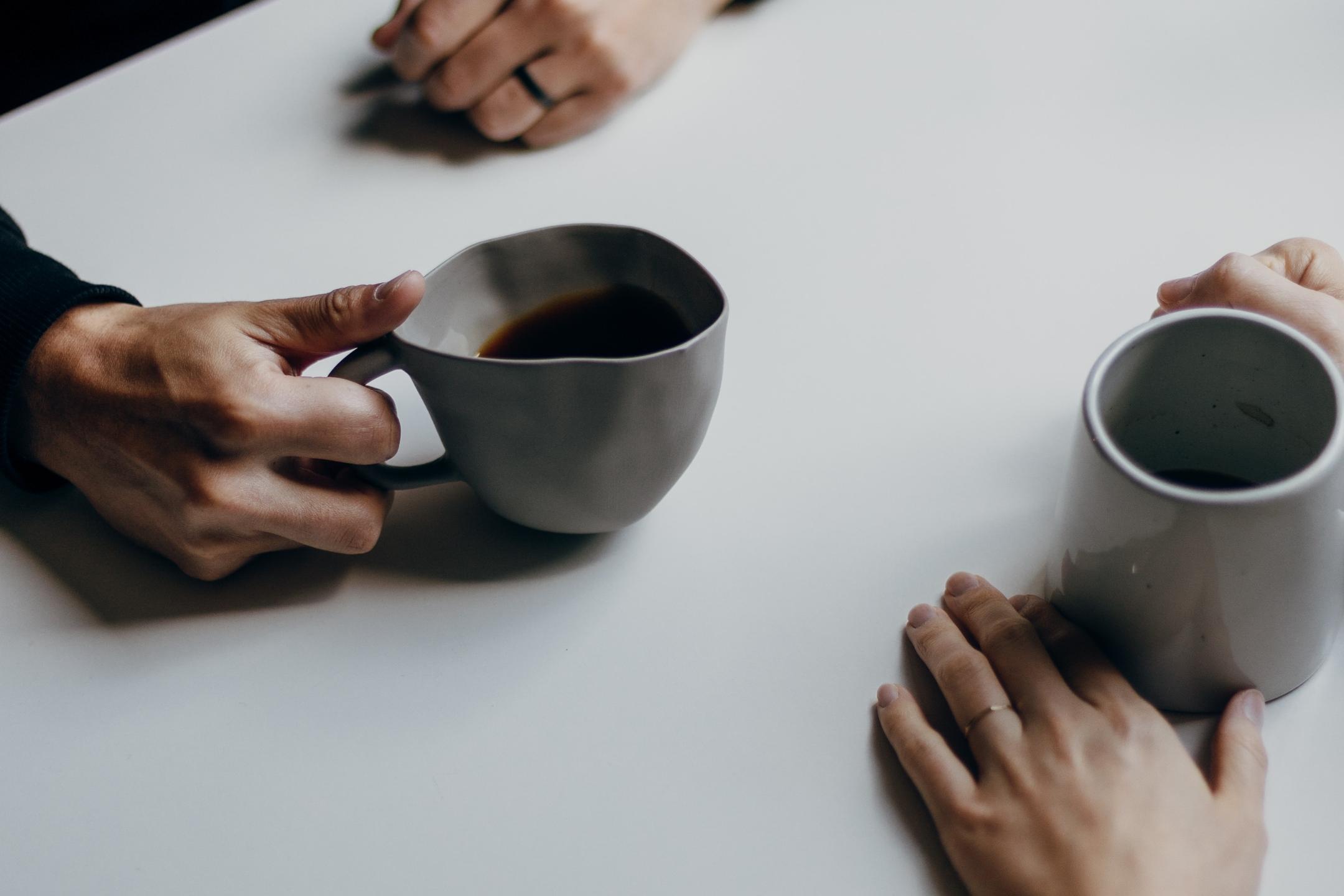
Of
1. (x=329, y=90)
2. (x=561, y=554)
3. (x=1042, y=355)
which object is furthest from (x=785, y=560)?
(x=329, y=90)

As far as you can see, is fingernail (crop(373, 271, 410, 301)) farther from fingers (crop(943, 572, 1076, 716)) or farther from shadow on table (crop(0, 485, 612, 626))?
fingers (crop(943, 572, 1076, 716))

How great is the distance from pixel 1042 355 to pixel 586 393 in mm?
360

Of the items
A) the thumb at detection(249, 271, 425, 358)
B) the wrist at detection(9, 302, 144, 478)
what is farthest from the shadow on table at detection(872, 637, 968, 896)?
the wrist at detection(9, 302, 144, 478)

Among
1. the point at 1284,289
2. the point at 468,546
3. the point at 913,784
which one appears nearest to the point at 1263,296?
the point at 1284,289

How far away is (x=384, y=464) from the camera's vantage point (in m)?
0.64

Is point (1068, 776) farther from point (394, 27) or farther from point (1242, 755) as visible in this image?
point (394, 27)

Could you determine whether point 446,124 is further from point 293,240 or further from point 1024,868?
point 1024,868

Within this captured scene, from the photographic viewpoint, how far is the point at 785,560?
24.7 inches

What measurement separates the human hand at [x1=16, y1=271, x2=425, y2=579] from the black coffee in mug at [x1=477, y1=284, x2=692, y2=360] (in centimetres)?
7

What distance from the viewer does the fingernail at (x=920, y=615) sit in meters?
0.58

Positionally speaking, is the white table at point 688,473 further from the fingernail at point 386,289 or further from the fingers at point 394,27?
the fingernail at point 386,289

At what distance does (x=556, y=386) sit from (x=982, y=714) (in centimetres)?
28

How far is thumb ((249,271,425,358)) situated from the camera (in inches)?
22.7

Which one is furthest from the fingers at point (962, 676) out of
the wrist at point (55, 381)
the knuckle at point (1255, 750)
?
the wrist at point (55, 381)
